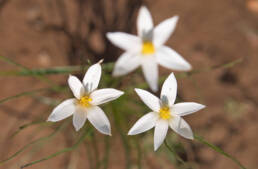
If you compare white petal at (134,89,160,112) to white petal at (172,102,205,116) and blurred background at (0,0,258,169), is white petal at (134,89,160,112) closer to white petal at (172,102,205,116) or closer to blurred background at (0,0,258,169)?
white petal at (172,102,205,116)

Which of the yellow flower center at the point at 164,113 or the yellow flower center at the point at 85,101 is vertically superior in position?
the yellow flower center at the point at 85,101

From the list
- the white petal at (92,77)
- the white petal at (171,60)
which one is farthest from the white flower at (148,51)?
the white petal at (92,77)

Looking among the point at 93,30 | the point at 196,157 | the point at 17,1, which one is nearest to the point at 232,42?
the point at 196,157

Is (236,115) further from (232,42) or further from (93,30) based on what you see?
(93,30)

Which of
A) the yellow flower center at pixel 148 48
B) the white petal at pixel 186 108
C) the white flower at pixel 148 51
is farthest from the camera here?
the yellow flower center at pixel 148 48

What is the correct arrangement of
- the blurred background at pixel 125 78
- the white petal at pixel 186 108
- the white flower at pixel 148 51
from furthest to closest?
the blurred background at pixel 125 78 < the white flower at pixel 148 51 < the white petal at pixel 186 108

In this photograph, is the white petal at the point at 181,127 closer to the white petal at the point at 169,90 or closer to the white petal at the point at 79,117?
the white petal at the point at 169,90

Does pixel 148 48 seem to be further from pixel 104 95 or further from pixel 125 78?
pixel 125 78
